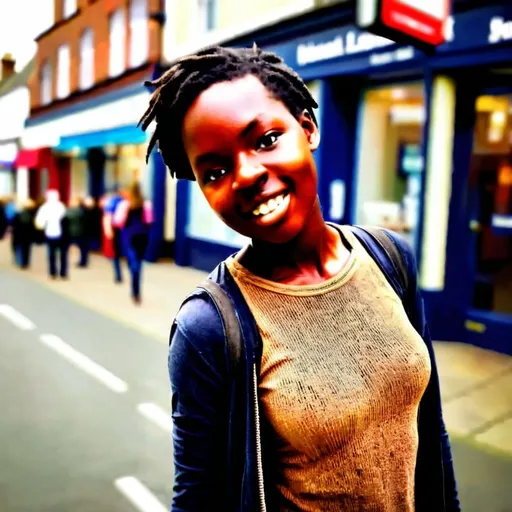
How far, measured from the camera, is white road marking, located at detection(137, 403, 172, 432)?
454 centimetres

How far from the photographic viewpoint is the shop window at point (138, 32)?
1412cm

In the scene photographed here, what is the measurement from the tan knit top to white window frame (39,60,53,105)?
21.0 meters

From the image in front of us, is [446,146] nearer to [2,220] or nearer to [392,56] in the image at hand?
[392,56]

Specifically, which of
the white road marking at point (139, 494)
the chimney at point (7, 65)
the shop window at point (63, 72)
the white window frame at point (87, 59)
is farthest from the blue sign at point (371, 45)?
the chimney at point (7, 65)

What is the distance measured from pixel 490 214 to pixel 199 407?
6649 mm

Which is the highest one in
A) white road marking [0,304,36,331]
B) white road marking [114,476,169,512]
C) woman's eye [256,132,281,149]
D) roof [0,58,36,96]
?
roof [0,58,36,96]

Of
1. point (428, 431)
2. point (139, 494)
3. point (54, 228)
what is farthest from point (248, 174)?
point (54, 228)

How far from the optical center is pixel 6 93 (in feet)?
85.3

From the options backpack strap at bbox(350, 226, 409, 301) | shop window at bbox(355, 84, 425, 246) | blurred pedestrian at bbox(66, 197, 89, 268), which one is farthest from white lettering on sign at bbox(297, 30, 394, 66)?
backpack strap at bbox(350, 226, 409, 301)

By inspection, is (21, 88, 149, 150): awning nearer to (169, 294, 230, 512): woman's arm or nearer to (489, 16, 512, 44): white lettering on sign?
(489, 16, 512, 44): white lettering on sign

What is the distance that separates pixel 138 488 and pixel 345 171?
6494 millimetres

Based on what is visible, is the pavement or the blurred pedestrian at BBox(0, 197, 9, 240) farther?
the blurred pedestrian at BBox(0, 197, 9, 240)

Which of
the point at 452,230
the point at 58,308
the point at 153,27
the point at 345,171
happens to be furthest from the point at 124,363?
the point at 153,27

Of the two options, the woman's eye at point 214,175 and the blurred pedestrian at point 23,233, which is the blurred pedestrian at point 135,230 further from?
the woman's eye at point 214,175
